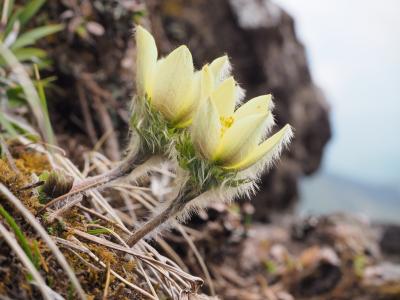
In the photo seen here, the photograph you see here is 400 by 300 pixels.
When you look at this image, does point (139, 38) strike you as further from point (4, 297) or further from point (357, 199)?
point (357, 199)

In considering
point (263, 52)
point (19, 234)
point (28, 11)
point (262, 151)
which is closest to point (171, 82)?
point (262, 151)

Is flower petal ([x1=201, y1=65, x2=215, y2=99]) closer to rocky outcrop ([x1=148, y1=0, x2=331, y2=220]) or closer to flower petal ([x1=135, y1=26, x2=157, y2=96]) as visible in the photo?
flower petal ([x1=135, y1=26, x2=157, y2=96])

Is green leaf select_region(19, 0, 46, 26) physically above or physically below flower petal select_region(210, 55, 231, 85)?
above

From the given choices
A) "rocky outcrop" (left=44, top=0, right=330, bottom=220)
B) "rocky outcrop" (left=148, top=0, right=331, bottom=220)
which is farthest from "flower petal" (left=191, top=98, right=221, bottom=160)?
"rocky outcrop" (left=148, top=0, right=331, bottom=220)

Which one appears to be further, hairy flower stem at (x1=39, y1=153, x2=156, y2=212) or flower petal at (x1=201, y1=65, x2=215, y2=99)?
hairy flower stem at (x1=39, y1=153, x2=156, y2=212)

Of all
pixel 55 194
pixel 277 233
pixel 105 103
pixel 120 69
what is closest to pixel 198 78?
pixel 55 194

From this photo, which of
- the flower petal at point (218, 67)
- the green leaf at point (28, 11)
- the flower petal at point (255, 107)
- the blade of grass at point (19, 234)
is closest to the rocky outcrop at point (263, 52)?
the green leaf at point (28, 11)

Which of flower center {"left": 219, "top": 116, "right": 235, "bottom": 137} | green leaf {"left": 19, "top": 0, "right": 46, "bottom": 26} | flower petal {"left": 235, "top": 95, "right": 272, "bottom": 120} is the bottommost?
flower center {"left": 219, "top": 116, "right": 235, "bottom": 137}

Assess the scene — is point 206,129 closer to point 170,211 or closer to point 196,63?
point 170,211
